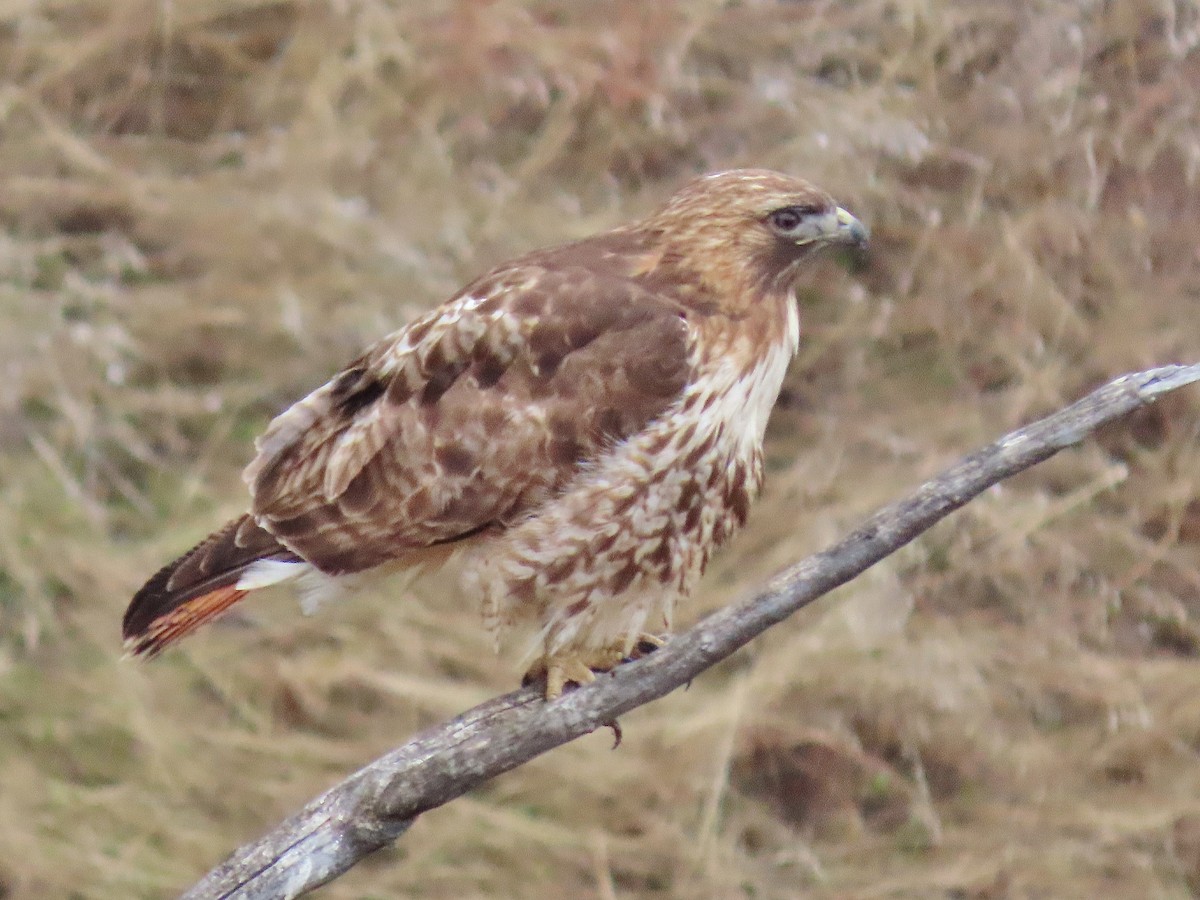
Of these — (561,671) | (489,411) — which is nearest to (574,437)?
(489,411)

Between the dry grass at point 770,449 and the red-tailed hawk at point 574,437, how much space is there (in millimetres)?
1341

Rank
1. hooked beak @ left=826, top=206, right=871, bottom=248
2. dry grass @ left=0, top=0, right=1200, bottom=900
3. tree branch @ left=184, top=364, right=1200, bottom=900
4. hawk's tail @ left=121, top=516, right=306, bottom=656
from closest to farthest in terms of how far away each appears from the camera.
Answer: tree branch @ left=184, top=364, right=1200, bottom=900
hooked beak @ left=826, top=206, right=871, bottom=248
hawk's tail @ left=121, top=516, right=306, bottom=656
dry grass @ left=0, top=0, right=1200, bottom=900

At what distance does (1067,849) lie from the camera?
2777mm

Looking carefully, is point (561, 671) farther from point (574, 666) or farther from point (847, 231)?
point (847, 231)

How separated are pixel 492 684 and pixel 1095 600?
4.03 feet

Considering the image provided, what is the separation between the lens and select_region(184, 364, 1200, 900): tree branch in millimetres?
1450

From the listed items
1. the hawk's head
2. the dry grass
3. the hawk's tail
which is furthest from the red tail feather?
the dry grass

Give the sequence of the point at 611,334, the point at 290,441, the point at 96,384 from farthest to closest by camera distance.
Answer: the point at 96,384 → the point at 290,441 → the point at 611,334

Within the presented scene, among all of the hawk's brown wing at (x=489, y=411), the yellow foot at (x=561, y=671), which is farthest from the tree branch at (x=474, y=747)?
the hawk's brown wing at (x=489, y=411)

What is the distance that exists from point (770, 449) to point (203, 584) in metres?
1.72

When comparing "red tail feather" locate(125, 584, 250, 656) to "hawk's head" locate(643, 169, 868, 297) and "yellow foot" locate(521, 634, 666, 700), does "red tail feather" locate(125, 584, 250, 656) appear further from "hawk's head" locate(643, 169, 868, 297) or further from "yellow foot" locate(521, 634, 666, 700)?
"hawk's head" locate(643, 169, 868, 297)

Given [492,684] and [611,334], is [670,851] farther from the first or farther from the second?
[611,334]

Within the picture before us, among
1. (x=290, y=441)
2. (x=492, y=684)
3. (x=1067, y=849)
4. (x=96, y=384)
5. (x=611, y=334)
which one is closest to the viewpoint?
(x=611, y=334)

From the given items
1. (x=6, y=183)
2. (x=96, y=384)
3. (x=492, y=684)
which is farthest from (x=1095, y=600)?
(x=6, y=183)
